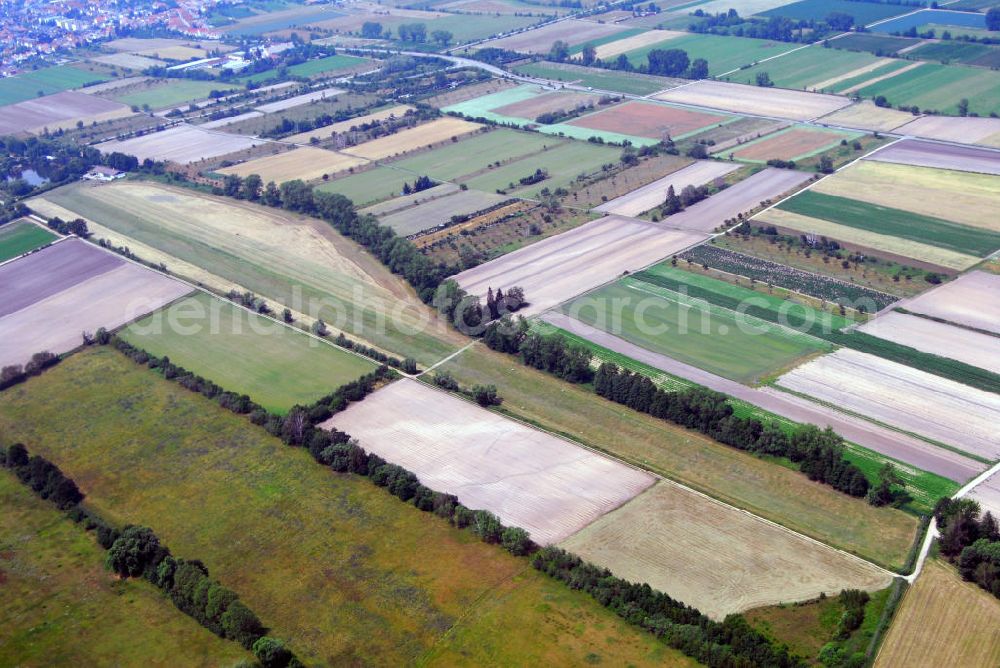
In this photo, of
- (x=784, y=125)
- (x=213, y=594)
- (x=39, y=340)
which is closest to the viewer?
(x=213, y=594)

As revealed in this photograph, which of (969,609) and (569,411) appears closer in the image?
(969,609)

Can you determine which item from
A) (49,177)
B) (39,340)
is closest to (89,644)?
(39,340)

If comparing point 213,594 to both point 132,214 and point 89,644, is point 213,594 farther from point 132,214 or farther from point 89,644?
point 132,214

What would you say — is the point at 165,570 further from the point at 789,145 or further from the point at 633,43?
the point at 633,43

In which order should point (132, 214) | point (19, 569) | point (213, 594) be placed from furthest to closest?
point (132, 214), point (19, 569), point (213, 594)

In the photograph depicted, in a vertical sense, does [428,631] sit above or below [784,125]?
below

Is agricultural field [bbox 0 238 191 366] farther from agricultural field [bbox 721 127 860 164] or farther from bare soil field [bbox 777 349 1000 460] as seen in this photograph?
agricultural field [bbox 721 127 860 164]

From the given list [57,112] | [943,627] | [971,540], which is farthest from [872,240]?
[57,112]

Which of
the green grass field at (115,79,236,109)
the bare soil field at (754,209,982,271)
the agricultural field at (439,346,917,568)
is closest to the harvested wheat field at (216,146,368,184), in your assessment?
the green grass field at (115,79,236,109)
